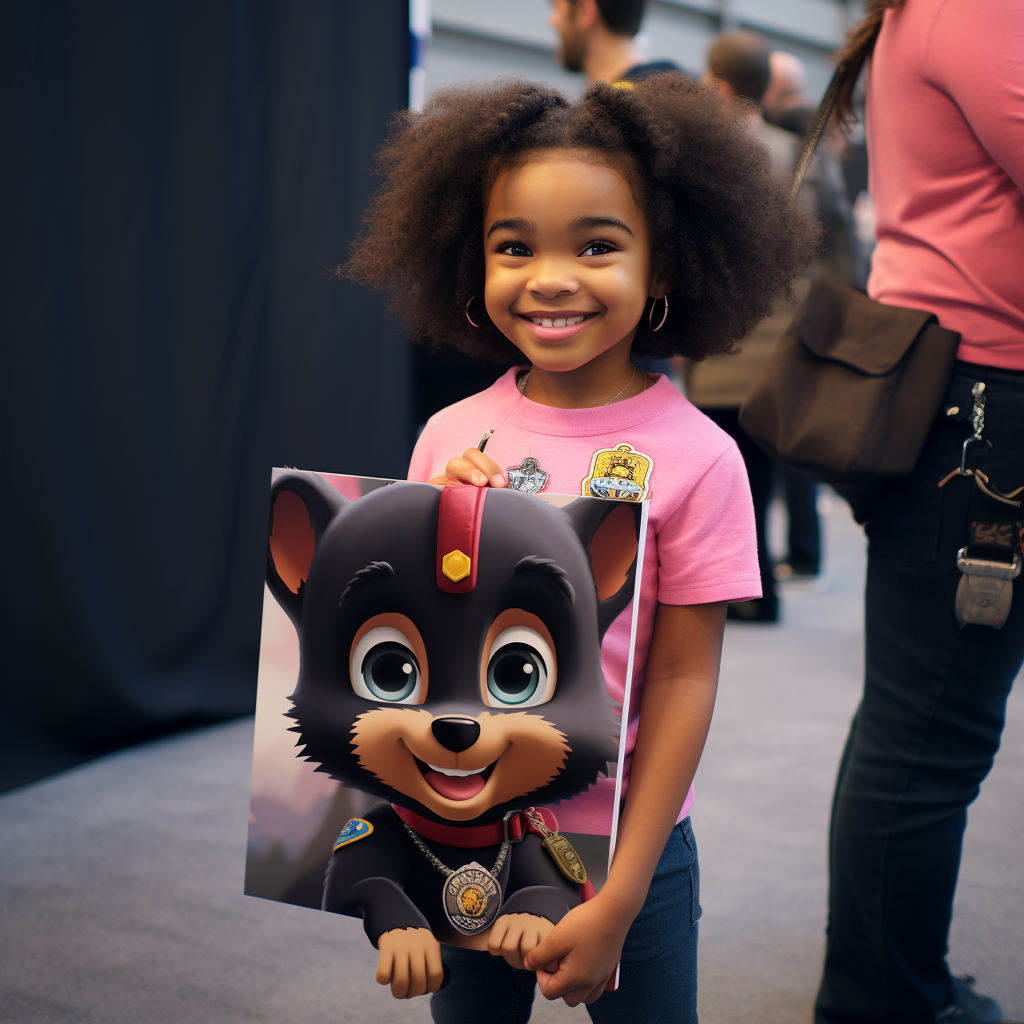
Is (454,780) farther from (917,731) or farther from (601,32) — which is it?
(601,32)

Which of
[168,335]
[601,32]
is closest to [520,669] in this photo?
[601,32]

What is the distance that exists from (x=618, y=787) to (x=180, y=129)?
1.99 m

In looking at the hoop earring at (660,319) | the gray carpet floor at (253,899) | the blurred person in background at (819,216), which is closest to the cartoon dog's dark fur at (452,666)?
A: the hoop earring at (660,319)

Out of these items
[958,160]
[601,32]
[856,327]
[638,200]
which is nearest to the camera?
[638,200]

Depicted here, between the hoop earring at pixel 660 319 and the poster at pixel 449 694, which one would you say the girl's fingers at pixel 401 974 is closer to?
the poster at pixel 449 694

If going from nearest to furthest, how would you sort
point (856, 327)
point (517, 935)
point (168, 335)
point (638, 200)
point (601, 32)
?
1. point (517, 935)
2. point (638, 200)
3. point (856, 327)
4. point (601, 32)
5. point (168, 335)

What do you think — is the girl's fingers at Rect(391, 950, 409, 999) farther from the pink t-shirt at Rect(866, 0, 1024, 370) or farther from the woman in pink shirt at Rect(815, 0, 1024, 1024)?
the pink t-shirt at Rect(866, 0, 1024, 370)

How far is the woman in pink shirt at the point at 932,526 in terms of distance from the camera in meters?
0.93

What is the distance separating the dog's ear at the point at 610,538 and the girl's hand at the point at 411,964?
26 centimetres

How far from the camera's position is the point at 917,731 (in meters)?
1.04

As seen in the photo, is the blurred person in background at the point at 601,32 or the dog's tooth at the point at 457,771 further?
the blurred person in background at the point at 601,32

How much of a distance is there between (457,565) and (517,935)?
243 mm

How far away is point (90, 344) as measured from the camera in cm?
205

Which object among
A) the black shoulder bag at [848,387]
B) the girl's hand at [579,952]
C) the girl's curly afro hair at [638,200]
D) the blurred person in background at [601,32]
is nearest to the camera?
the girl's hand at [579,952]
